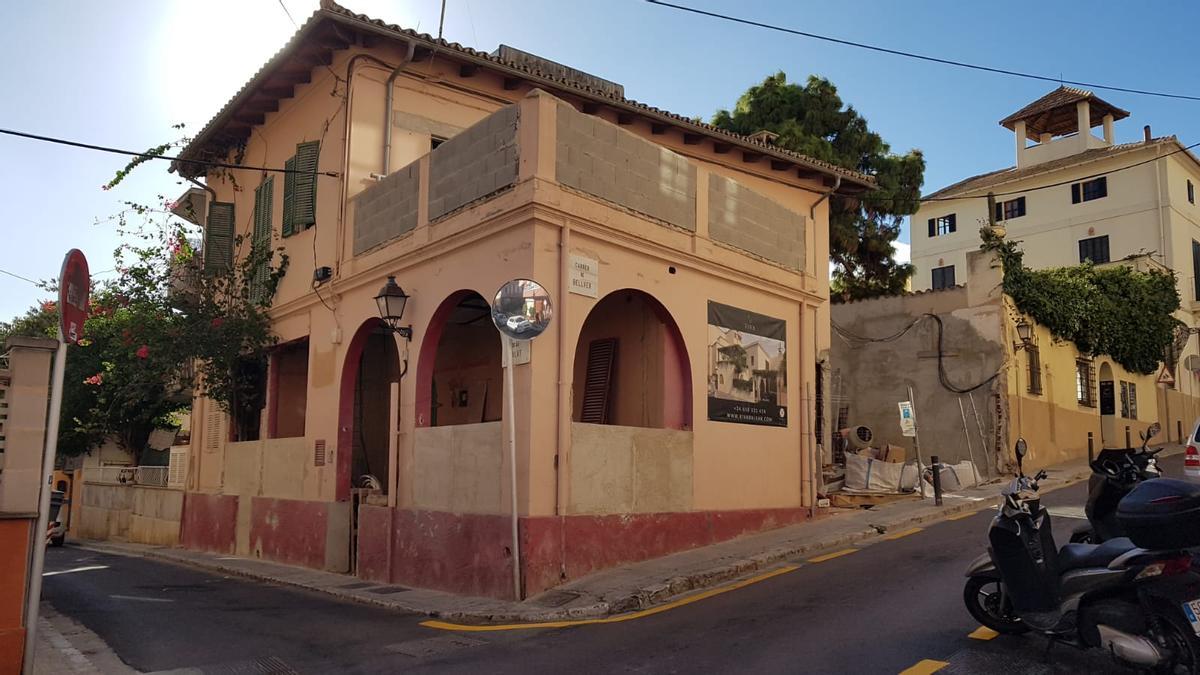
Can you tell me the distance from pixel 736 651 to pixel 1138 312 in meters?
25.8

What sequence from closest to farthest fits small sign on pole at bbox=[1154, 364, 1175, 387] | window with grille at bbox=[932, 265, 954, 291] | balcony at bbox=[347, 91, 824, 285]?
balcony at bbox=[347, 91, 824, 285] < small sign on pole at bbox=[1154, 364, 1175, 387] < window with grille at bbox=[932, 265, 954, 291]

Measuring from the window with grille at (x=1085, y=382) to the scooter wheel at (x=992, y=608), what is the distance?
20.3 m

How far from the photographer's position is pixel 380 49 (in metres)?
14.2

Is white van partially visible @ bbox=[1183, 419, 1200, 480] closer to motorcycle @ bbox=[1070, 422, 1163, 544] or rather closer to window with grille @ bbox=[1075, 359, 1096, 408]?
motorcycle @ bbox=[1070, 422, 1163, 544]

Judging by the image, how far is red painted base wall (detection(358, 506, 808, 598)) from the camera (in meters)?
9.72

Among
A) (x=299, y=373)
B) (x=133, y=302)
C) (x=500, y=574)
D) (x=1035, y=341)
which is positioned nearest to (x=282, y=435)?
(x=299, y=373)

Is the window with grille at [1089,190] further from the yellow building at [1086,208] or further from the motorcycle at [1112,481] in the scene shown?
the motorcycle at [1112,481]

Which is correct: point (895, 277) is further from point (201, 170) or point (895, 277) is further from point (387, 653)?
point (387, 653)

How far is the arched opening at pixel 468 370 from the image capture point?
1541 centimetres

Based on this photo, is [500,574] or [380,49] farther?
[380,49]

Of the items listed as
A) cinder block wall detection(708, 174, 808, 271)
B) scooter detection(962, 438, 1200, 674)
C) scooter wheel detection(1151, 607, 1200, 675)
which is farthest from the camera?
cinder block wall detection(708, 174, 808, 271)

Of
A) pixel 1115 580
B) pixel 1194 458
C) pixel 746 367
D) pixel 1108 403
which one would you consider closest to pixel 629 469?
pixel 746 367

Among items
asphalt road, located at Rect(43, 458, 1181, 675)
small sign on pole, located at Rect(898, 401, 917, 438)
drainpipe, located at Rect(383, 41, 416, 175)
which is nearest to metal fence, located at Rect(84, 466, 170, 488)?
asphalt road, located at Rect(43, 458, 1181, 675)

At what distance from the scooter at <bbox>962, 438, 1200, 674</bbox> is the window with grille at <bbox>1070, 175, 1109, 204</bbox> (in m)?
36.6
